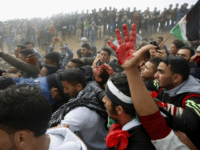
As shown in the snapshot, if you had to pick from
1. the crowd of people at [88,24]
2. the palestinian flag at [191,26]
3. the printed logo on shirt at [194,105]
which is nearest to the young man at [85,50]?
the palestinian flag at [191,26]

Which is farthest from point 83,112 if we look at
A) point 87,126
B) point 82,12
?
point 82,12

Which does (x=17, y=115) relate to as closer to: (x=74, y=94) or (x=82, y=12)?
(x=74, y=94)

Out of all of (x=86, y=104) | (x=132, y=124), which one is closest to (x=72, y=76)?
(x=86, y=104)

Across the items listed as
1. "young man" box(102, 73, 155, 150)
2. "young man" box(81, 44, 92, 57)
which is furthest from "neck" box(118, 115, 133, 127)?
"young man" box(81, 44, 92, 57)

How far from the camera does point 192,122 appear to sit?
1.15 metres

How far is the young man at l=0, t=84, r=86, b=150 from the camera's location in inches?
28.8

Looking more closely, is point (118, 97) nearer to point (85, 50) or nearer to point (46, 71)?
point (46, 71)

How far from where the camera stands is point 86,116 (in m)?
1.41

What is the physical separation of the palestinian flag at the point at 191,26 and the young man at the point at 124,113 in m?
3.75

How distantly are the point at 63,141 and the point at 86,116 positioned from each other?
42 centimetres

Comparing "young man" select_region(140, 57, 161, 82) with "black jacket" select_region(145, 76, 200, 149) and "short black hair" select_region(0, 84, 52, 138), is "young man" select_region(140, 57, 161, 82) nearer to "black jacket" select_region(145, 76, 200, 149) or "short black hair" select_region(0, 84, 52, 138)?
"black jacket" select_region(145, 76, 200, 149)

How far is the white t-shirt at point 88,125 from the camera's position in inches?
52.3

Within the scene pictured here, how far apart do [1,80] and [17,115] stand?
1145 millimetres

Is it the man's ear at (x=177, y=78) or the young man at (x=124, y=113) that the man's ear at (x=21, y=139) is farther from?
the man's ear at (x=177, y=78)
